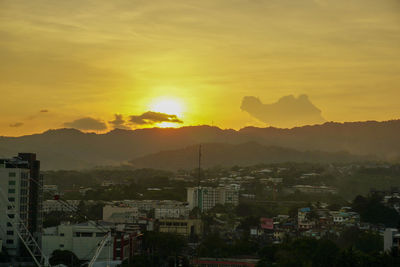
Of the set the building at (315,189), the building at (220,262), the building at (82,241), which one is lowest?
the building at (220,262)

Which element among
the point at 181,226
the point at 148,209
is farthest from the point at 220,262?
the point at 148,209

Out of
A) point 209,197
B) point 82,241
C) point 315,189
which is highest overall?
point 315,189

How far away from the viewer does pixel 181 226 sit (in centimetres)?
7000

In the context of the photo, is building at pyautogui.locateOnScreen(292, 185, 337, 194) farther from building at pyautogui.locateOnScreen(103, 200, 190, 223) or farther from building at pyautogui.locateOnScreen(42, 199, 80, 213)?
→ building at pyautogui.locateOnScreen(42, 199, 80, 213)

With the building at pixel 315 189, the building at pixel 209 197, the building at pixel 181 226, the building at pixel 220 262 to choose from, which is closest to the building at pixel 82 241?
the building at pixel 220 262

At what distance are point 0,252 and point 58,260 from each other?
8.44 ft

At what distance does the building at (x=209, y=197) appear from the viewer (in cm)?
9634

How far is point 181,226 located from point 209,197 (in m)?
30.1

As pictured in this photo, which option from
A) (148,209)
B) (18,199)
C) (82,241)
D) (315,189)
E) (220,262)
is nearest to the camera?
(82,241)

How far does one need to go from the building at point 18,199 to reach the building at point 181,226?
1884 cm

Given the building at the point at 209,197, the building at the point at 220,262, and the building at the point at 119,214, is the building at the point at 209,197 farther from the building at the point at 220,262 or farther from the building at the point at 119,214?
the building at the point at 220,262

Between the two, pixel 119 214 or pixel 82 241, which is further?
pixel 119 214

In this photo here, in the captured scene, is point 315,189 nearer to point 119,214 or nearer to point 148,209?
point 148,209

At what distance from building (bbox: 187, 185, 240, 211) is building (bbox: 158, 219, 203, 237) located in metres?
21.3
